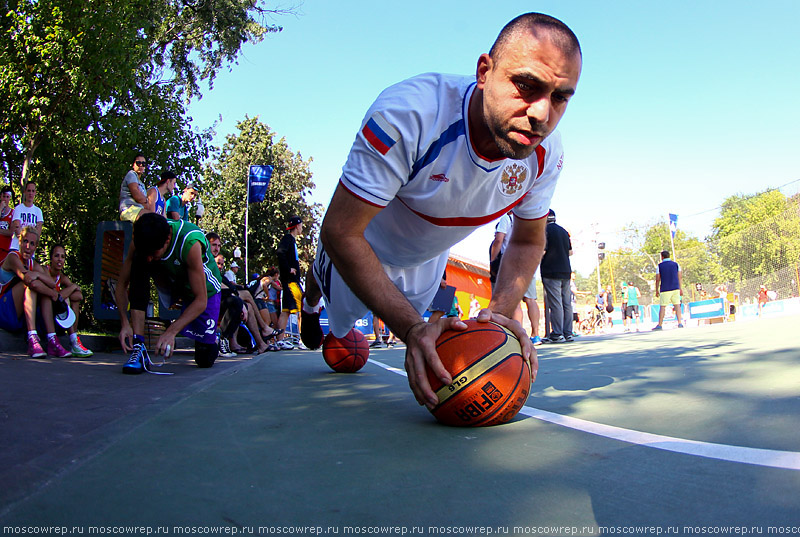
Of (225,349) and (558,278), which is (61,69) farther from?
(558,278)

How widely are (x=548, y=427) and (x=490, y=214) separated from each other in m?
1.24

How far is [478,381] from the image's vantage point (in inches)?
88.4

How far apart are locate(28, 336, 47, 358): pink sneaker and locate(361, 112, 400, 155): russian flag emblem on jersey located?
5294 millimetres

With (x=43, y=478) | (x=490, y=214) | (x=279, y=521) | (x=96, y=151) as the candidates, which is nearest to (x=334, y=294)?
(x=490, y=214)

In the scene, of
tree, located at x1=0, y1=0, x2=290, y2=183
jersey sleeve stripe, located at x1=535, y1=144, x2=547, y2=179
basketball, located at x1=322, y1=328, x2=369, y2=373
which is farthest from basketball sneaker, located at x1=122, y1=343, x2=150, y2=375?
tree, located at x1=0, y1=0, x2=290, y2=183

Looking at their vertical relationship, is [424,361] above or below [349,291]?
below

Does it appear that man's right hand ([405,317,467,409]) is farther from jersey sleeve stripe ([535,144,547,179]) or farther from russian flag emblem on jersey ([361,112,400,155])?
jersey sleeve stripe ([535,144,547,179])

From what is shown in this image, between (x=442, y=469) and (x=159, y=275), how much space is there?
4.67m

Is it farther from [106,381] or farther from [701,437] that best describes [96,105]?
[701,437]

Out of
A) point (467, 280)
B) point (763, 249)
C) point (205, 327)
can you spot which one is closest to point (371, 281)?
point (205, 327)

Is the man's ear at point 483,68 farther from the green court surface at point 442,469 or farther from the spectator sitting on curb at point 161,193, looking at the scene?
the spectator sitting on curb at point 161,193

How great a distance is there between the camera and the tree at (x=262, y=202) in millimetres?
29331

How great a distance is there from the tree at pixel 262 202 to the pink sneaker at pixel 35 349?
901 inches

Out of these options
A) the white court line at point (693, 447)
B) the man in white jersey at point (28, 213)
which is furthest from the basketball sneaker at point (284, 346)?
the white court line at point (693, 447)
